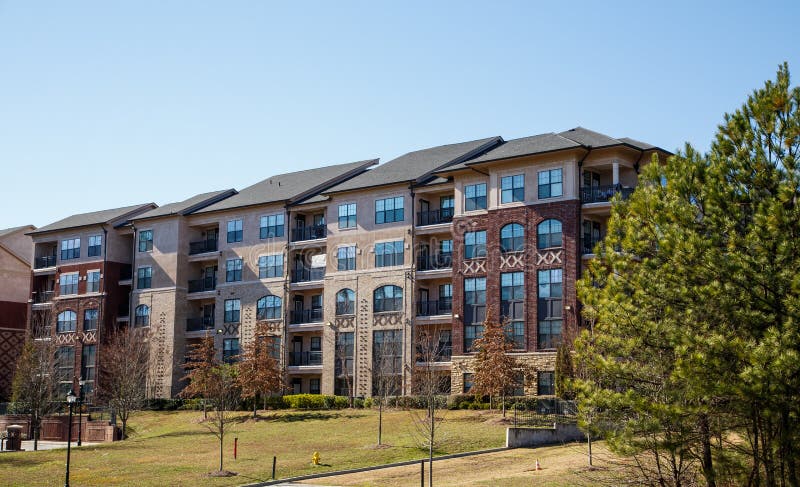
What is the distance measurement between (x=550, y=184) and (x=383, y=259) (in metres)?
12.7

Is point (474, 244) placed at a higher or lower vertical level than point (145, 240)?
lower

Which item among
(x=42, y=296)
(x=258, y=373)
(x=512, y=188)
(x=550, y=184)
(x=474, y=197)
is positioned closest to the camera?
(x=550, y=184)

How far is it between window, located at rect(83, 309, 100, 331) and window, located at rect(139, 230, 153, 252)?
19.6 feet

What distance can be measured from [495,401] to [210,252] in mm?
28238

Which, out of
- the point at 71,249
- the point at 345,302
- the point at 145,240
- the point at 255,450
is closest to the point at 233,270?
the point at 145,240

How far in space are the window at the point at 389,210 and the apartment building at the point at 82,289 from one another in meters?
23.4

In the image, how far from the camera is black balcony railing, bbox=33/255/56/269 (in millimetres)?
79188

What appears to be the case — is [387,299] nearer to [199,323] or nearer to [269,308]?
[269,308]

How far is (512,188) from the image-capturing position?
54.0m

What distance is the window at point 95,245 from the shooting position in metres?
75.2

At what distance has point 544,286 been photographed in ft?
171

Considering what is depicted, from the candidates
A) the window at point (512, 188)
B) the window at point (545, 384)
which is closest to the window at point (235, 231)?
the window at point (512, 188)

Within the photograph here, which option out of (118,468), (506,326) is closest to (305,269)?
(506,326)

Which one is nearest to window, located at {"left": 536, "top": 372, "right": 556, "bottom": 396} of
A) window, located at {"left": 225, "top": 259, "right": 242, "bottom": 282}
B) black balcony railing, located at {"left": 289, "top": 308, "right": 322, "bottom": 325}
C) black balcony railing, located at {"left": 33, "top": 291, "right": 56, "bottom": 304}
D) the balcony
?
black balcony railing, located at {"left": 289, "top": 308, "right": 322, "bottom": 325}
